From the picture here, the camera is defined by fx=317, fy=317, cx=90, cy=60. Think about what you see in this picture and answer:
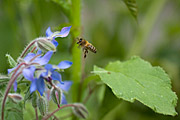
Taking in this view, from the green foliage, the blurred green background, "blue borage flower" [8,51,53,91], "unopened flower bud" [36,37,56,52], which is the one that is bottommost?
the blurred green background

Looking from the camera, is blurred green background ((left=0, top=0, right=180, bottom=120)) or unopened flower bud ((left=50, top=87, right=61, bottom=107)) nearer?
unopened flower bud ((left=50, top=87, right=61, bottom=107))

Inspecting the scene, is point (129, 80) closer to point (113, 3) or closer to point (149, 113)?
point (149, 113)

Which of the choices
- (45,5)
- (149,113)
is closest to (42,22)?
(45,5)

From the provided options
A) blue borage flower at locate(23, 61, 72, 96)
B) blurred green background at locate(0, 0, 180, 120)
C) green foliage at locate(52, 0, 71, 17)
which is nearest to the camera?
blue borage flower at locate(23, 61, 72, 96)

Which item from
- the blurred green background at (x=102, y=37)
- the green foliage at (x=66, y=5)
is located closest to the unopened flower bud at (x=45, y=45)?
the green foliage at (x=66, y=5)

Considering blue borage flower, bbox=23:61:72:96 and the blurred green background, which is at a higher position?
blue borage flower, bbox=23:61:72:96

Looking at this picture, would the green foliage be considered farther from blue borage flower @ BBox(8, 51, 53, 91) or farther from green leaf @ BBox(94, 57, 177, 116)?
blue borage flower @ BBox(8, 51, 53, 91)

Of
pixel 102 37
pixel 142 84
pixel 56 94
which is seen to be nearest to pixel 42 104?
pixel 56 94

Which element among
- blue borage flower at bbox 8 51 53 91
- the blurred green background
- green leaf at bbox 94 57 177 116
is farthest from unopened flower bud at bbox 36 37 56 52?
the blurred green background

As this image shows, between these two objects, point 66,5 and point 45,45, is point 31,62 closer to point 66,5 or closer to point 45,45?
point 45,45
